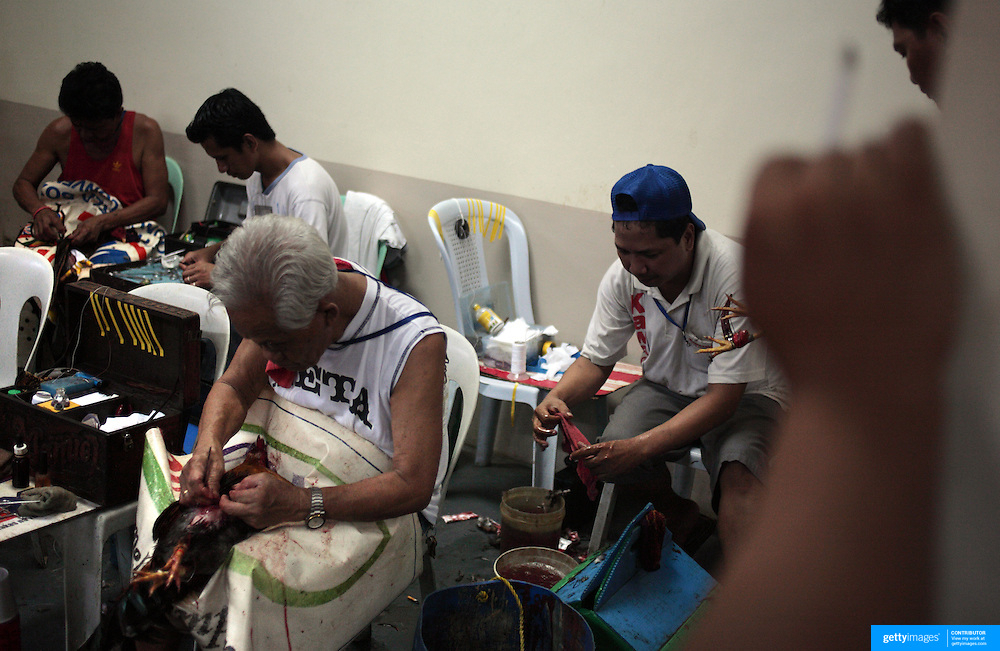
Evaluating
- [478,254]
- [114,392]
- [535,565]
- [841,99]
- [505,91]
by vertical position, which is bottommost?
[535,565]

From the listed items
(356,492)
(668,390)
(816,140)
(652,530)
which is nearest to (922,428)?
(816,140)

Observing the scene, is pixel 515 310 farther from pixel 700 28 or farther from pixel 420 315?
pixel 420 315

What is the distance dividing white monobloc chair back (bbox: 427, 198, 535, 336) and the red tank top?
87.0 inches

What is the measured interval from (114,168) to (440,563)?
3.28 m

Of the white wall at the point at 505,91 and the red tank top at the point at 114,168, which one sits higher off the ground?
the white wall at the point at 505,91

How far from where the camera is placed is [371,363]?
1.97m

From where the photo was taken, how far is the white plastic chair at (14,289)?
2850mm

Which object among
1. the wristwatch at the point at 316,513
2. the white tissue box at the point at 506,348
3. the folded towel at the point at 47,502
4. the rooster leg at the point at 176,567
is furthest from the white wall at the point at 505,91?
the folded towel at the point at 47,502

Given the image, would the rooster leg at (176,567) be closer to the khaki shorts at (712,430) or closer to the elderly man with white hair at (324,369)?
the elderly man with white hair at (324,369)

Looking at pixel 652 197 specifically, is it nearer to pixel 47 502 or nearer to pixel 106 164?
pixel 47 502

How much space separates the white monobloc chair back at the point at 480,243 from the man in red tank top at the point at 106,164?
2087 millimetres

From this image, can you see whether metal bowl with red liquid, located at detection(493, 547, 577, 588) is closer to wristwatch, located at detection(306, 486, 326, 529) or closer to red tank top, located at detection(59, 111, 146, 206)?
wristwatch, located at detection(306, 486, 326, 529)

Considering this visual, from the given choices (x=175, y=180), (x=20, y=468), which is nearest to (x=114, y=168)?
(x=175, y=180)

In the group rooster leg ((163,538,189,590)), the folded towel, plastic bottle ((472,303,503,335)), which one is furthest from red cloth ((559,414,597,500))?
the folded towel
